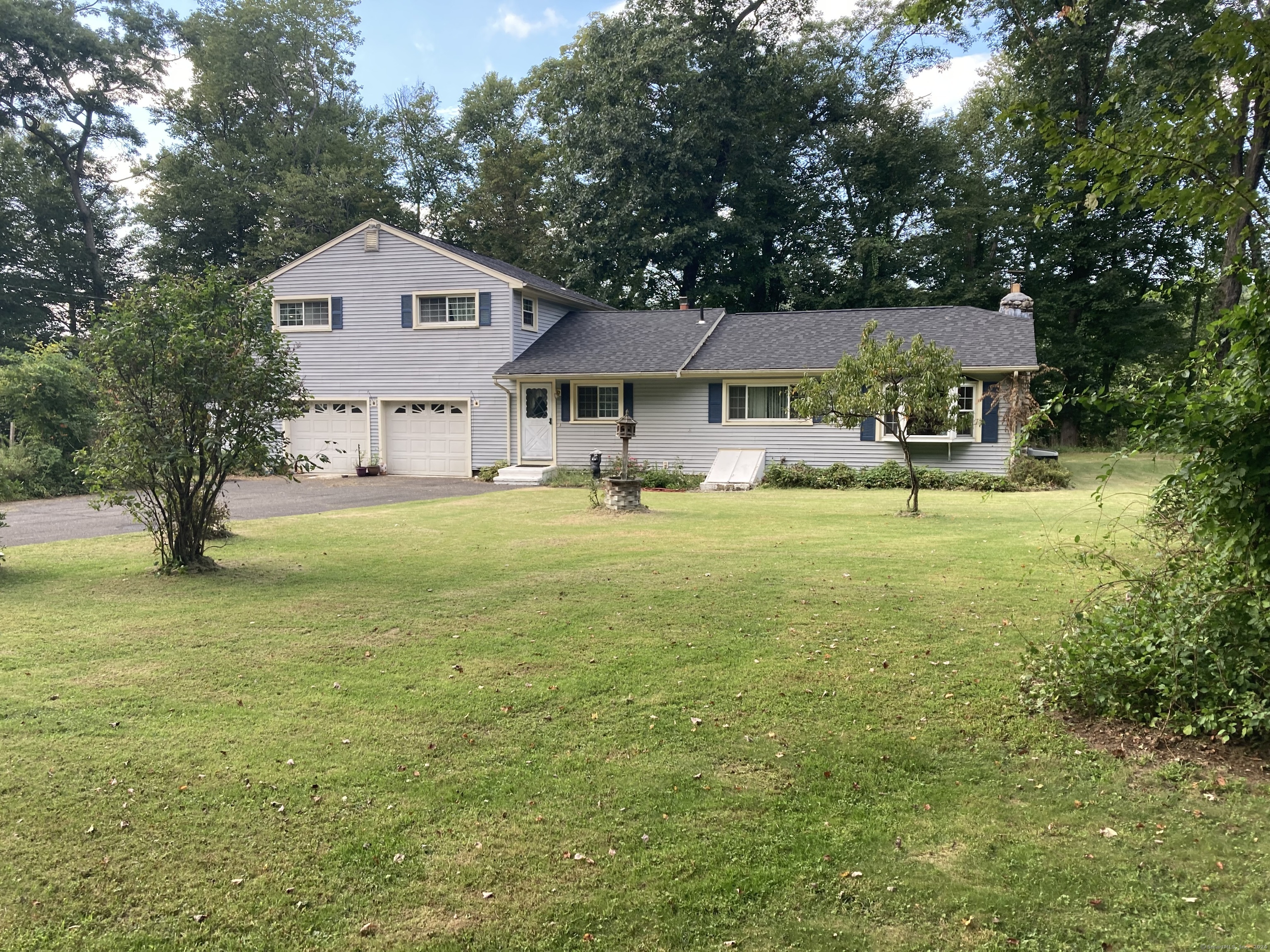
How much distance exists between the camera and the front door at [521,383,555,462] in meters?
20.7

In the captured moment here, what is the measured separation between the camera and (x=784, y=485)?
17703mm

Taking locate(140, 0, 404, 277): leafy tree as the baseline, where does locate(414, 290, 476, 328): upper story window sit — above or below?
below

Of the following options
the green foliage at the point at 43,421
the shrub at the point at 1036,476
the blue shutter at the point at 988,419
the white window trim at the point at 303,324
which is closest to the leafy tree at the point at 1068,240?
the shrub at the point at 1036,476

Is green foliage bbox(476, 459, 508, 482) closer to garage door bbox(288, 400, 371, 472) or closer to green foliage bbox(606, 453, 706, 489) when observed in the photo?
green foliage bbox(606, 453, 706, 489)

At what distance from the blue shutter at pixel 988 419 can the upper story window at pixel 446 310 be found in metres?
13.2

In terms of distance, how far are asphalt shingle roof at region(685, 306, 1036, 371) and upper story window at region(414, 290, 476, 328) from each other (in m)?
6.42

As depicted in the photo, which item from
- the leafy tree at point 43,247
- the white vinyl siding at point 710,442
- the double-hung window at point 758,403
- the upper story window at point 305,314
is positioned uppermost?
the leafy tree at point 43,247

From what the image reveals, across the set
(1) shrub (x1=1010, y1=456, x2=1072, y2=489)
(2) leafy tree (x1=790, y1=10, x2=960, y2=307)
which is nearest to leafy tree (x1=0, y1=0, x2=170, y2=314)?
(2) leafy tree (x1=790, y1=10, x2=960, y2=307)

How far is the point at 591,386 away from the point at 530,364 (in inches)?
69.4

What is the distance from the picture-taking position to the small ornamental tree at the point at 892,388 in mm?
11633

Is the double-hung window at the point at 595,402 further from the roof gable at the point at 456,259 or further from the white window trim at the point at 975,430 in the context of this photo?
the white window trim at the point at 975,430

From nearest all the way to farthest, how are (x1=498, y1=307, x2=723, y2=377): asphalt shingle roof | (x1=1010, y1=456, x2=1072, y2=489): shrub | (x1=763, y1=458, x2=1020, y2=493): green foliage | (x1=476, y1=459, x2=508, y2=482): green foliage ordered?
(x1=1010, y1=456, x2=1072, y2=489): shrub < (x1=763, y1=458, x2=1020, y2=493): green foliage < (x1=498, y1=307, x2=723, y2=377): asphalt shingle roof < (x1=476, y1=459, x2=508, y2=482): green foliage

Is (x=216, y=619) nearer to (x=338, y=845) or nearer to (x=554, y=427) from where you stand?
(x=338, y=845)

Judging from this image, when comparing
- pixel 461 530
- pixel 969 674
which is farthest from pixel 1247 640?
pixel 461 530
